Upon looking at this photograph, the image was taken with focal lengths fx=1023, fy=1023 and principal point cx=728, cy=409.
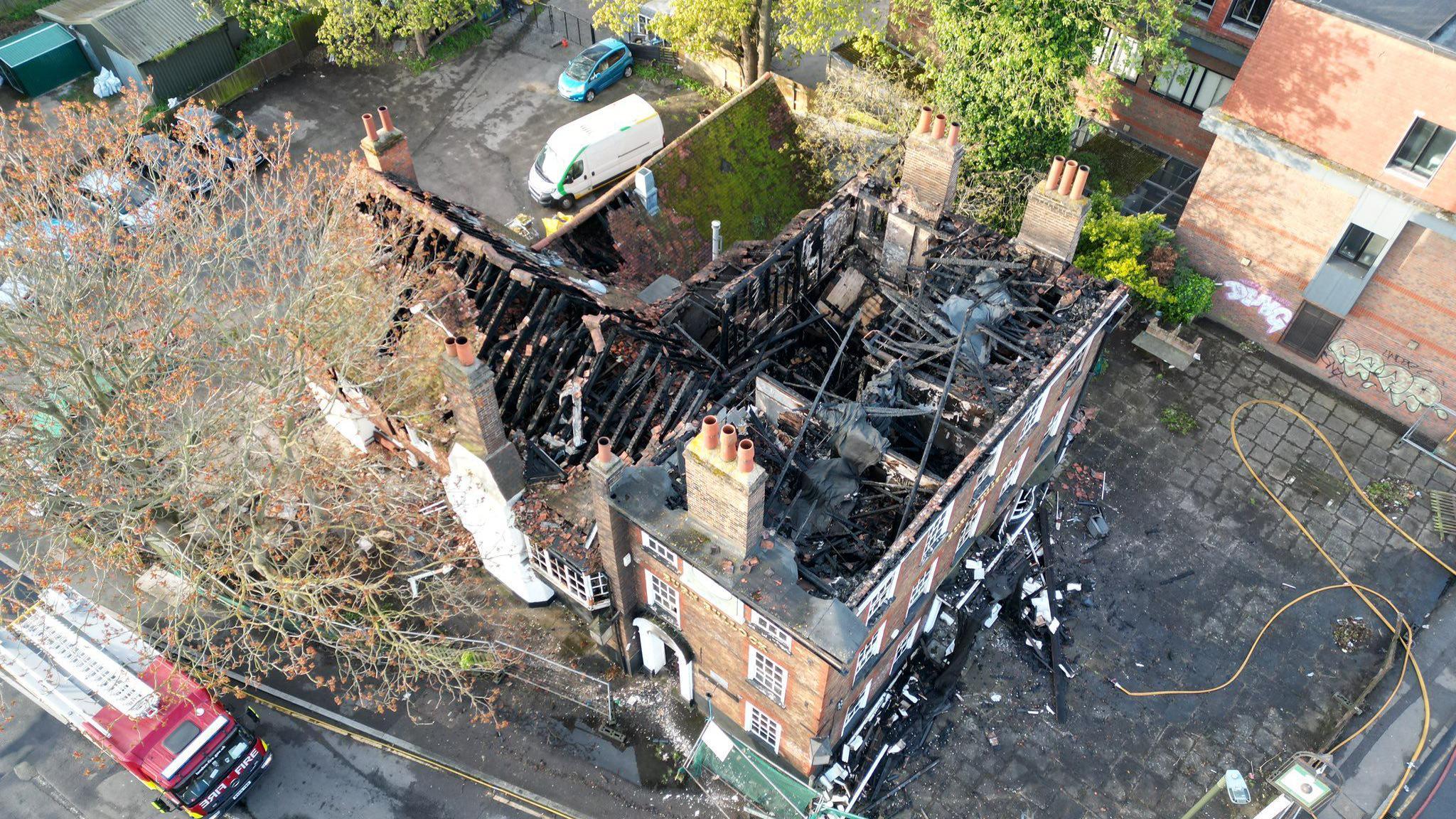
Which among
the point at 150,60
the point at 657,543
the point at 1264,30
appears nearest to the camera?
the point at 657,543

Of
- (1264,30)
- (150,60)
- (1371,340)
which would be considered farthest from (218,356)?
(1371,340)

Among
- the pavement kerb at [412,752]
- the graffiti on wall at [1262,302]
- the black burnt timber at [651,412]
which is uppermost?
the black burnt timber at [651,412]

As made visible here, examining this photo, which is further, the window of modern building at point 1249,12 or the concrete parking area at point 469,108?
the concrete parking area at point 469,108

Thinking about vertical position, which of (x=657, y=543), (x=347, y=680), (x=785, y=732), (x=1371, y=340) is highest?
(x=657, y=543)

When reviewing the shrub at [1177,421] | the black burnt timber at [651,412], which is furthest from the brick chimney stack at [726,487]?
the shrub at [1177,421]

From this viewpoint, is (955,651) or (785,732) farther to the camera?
(955,651)

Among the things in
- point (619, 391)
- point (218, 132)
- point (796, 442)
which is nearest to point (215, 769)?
point (619, 391)

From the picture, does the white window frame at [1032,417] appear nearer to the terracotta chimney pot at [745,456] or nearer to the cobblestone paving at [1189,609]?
the cobblestone paving at [1189,609]

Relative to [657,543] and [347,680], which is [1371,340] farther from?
[347,680]
